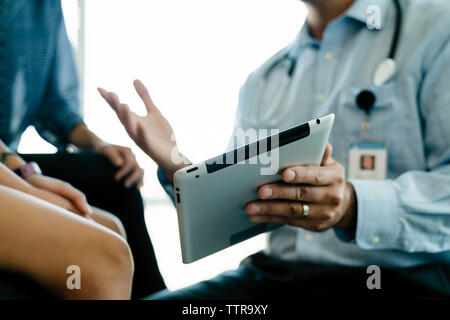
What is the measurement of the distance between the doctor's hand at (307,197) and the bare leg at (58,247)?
0.20 m

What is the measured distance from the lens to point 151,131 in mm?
476

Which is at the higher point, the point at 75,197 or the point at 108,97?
the point at 108,97

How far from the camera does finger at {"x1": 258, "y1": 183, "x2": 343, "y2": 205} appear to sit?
45cm

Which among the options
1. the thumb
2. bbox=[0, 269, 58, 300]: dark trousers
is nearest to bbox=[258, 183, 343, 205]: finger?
the thumb

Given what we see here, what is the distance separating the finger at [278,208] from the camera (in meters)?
0.47

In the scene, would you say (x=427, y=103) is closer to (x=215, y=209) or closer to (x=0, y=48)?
(x=215, y=209)

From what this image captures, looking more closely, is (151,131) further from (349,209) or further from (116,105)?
(349,209)

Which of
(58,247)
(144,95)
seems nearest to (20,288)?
(58,247)

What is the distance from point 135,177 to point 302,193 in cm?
24

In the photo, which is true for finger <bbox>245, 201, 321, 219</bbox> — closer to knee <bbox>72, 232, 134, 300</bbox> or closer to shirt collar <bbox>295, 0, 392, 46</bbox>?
knee <bbox>72, 232, 134, 300</bbox>

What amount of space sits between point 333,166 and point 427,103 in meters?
0.25

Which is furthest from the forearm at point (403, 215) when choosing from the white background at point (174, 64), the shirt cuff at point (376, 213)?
the white background at point (174, 64)

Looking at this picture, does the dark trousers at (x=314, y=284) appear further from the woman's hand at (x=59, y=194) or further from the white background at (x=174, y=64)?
the woman's hand at (x=59, y=194)
